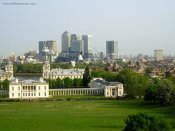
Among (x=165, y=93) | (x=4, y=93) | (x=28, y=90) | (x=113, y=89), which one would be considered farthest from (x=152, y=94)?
(x=4, y=93)

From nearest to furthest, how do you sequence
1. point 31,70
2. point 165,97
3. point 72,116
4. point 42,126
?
point 42,126 → point 72,116 → point 165,97 → point 31,70

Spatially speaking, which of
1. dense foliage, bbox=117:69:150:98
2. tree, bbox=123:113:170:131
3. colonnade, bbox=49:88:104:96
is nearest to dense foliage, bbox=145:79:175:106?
dense foliage, bbox=117:69:150:98

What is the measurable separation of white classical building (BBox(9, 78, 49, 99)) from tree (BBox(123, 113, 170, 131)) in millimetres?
46466

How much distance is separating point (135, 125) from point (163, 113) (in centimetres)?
1806

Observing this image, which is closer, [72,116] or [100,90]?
[72,116]

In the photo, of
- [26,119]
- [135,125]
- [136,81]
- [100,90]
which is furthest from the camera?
[100,90]

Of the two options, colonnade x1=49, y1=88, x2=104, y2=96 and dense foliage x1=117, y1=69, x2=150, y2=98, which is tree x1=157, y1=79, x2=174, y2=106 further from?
colonnade x1=49, y1=88, x2=104, y2=96

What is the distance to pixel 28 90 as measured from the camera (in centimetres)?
7144

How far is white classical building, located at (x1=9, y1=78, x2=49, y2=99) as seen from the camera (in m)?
70.5

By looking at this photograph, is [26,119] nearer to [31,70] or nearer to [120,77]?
[120,77]

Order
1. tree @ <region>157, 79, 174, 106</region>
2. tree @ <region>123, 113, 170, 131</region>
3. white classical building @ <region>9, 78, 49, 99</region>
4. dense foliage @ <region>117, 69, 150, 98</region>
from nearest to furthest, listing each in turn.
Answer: tree @ <region>123, 113, 170, 131</region>, tree @ <region>157, 79, 174, 106</region>, dense foliage @ <region>117, 69, 150, 98</region>, white classical building @ <region>9, 78, 49, 99</region>

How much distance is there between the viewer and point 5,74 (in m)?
105

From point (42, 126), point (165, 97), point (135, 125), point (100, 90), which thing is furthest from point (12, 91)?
point (135, 125)

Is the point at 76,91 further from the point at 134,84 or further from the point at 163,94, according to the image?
the point at 163,94
